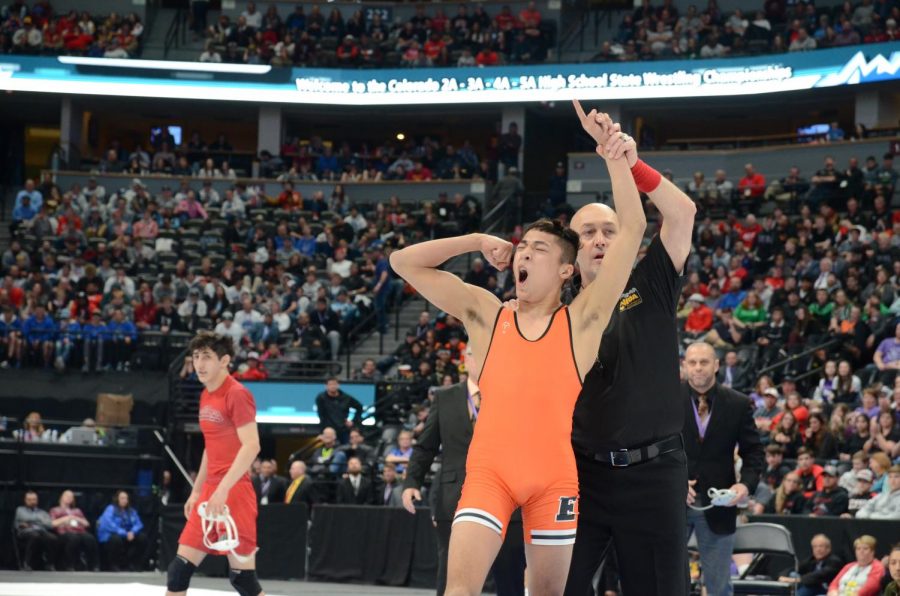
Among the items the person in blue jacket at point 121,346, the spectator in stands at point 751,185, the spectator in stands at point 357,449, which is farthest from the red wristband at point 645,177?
the spectator in stands at point 751,185

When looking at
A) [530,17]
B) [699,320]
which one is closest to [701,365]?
[699,320]

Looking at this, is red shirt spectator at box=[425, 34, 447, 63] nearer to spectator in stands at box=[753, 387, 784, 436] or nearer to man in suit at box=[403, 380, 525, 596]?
spectator in stands at box=[753, 387, 784, 436]

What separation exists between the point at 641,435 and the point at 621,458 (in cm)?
12

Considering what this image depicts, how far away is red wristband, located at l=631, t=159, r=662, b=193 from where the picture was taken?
5074 millimetres

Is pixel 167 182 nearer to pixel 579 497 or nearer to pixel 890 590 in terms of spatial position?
pixel 890 590

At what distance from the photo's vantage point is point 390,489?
1551 centimetres

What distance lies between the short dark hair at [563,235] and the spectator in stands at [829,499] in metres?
8.47

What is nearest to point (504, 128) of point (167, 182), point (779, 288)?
point (167, 182)

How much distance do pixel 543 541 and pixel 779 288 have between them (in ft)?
51.0

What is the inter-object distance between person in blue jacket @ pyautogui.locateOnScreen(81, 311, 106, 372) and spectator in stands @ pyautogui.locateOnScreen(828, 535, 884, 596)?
14.2m

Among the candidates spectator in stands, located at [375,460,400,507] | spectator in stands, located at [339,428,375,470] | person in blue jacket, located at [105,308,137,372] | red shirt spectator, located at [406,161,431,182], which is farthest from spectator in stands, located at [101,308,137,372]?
red shirt spectator, located at [406,161,431,182]

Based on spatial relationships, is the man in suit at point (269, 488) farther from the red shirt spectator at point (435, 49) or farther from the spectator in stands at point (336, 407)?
the red shirt spectator at point (435, 49)

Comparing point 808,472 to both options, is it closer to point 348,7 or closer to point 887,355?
point 887,355

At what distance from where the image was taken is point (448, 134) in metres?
35.8
